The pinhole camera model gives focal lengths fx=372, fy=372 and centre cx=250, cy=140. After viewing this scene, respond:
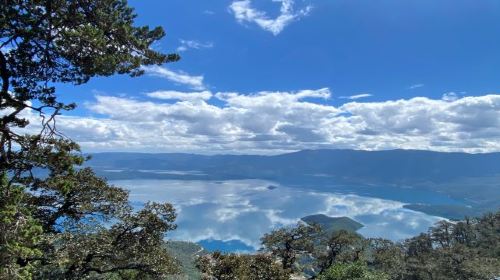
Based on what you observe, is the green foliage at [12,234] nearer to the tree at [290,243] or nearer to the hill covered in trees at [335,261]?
the hill covered in trees at [335,261]

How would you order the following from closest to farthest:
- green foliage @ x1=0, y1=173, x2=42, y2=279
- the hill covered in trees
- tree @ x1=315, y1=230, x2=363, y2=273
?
green foliage @ x1=0, y1=173, x2=42, y2=279 → the hill covered in trees → tree @ x1=315, y1=230, x2=363, y2=273

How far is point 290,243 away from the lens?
3878cm

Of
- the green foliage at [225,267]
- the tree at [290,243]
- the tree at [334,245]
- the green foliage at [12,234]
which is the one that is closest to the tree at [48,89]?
the green foliage at [12,234]

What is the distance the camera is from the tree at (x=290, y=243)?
1494 inches

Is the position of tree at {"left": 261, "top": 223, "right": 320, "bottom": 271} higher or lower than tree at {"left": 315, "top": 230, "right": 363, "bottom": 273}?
higher

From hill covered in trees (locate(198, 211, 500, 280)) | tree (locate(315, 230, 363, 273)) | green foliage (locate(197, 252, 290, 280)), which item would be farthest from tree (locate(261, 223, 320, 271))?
green foliage (locate(197, 252, 290, 280))

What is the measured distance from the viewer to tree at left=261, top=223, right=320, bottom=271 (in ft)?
124

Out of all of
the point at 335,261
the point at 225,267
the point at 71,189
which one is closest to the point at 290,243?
the point at 335,261

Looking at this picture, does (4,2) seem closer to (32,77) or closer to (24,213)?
(32,77)

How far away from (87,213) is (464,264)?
46.2 metres

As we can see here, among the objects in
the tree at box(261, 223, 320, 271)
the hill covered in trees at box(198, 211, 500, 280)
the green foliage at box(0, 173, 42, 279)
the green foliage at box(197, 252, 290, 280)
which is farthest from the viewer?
the tree at box(261, 223, 320, 271)

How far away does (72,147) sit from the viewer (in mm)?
12406

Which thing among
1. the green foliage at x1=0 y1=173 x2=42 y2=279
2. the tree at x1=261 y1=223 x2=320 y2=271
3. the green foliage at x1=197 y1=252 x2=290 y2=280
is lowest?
the tree at x1=261 y1=223 x2=320 y2=271

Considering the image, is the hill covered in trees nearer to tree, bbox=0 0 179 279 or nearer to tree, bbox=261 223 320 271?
tree, bbox=261 223 320 271
